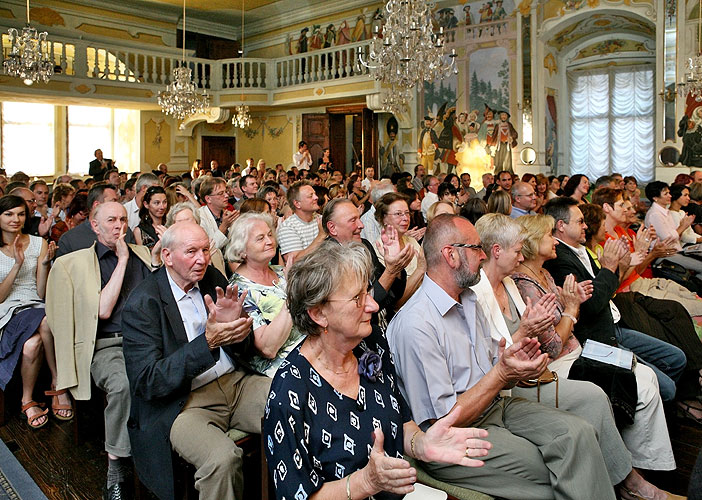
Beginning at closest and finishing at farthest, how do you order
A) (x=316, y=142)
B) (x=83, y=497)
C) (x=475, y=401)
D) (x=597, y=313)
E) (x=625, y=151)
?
(x=475, y=401)
(x=83, y=497)
(x=597, y=313)
(x=625, y=151)
(x=316, y=142)

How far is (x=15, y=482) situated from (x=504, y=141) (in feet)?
38.8

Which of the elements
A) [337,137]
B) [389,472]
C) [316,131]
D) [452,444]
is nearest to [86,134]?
[316,131]

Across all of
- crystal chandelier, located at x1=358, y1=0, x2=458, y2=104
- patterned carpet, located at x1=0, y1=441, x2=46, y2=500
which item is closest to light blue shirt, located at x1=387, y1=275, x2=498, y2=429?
patterned carpet, located at x1=0, y1=441, x2=46, y2=500

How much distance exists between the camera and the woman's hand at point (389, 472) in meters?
1.63

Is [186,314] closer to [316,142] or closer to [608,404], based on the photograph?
[608,404]

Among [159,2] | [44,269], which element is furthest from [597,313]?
[159,2]

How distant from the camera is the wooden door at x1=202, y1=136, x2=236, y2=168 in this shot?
17.9 metres

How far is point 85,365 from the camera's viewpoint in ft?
11.0

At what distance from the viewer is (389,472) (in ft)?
5.38

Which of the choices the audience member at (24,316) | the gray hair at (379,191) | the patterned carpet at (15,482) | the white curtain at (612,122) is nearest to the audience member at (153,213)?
the audience member at (24,316)

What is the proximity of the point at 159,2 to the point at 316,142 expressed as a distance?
19.1ft

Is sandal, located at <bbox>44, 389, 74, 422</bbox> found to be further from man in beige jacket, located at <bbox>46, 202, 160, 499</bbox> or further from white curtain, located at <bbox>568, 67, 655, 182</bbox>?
white curtain, located at <bbox>568, 67, 655, 182</bbox>

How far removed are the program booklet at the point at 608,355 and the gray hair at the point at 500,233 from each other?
29.1 inches

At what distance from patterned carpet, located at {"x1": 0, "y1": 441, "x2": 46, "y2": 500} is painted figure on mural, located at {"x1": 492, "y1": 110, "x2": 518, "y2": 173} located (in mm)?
11427
